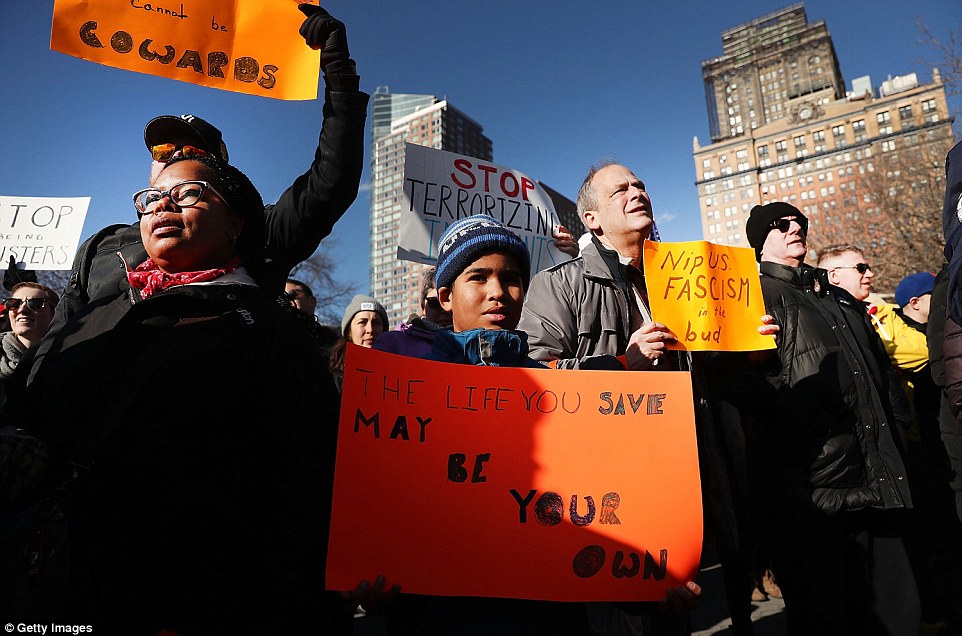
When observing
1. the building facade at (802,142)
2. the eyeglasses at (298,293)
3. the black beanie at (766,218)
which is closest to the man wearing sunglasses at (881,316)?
the black beanie at (766,218)

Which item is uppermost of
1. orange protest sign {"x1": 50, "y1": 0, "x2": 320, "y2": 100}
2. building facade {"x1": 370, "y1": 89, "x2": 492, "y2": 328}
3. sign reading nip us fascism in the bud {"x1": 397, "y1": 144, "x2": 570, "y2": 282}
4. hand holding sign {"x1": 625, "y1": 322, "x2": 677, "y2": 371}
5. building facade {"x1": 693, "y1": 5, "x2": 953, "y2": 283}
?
building facade {"x1": 693, "y1": 5, "x2": 953, "y2": 283}

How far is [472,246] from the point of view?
68.1 inches

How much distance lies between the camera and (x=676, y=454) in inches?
54.9

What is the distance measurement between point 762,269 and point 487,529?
224 centimetres

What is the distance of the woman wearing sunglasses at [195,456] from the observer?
1.08 metres

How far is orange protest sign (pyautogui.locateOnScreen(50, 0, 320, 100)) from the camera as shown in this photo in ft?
7.08

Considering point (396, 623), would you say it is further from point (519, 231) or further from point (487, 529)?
point (519, 231)

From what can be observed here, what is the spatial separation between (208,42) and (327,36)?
621 millimetres

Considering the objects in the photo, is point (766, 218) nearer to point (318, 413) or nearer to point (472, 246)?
point (472, 246)

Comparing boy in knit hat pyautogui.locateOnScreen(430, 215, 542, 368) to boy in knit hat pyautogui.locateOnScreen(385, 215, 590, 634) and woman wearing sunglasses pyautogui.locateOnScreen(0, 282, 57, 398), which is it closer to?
boy in knit hat pyautogui.locateOnScreen(385, 215, 590, 634)

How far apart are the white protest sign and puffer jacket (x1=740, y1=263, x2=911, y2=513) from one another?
558 centimetres

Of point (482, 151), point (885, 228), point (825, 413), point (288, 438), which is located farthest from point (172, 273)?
point (482, 151)

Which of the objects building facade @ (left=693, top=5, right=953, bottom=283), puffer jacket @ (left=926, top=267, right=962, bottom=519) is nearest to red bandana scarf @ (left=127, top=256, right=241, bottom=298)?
puffer jacket @ (left=926, top=267, right=962, bottom=519)

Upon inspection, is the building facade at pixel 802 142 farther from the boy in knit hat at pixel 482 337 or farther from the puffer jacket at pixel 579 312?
the boy in knit hat at pixel 482 337
